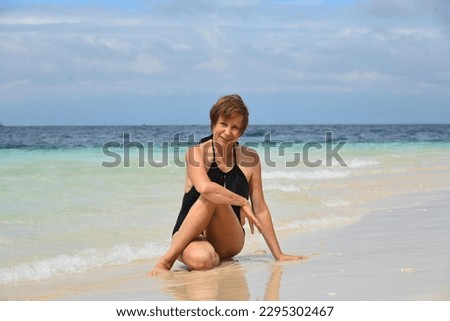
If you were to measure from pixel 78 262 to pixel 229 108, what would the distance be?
69.4 inches

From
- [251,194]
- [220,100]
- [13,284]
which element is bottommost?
[13,284]

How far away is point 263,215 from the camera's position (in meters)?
4.95

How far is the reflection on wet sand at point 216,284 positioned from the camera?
3929 mm

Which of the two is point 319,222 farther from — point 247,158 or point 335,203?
point 247,158

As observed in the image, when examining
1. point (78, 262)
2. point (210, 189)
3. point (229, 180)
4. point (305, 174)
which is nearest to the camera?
point (210, 189)

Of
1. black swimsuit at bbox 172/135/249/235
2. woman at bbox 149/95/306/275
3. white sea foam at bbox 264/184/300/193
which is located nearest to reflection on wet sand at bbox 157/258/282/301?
woman at bbox 149/95/306/275

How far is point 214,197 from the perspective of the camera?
180 inches

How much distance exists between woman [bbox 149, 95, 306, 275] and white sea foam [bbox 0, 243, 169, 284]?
69 centimetres

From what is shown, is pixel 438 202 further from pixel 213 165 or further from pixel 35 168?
pixel 35 168

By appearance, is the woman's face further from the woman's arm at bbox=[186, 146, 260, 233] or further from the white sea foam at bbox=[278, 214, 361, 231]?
the white sea foam at bbox=[278, 214, 361, 231]

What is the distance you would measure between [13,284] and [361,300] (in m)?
2.41

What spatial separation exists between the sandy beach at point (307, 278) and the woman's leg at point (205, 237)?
0.11m

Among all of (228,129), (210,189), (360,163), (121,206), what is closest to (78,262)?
(210,189)
